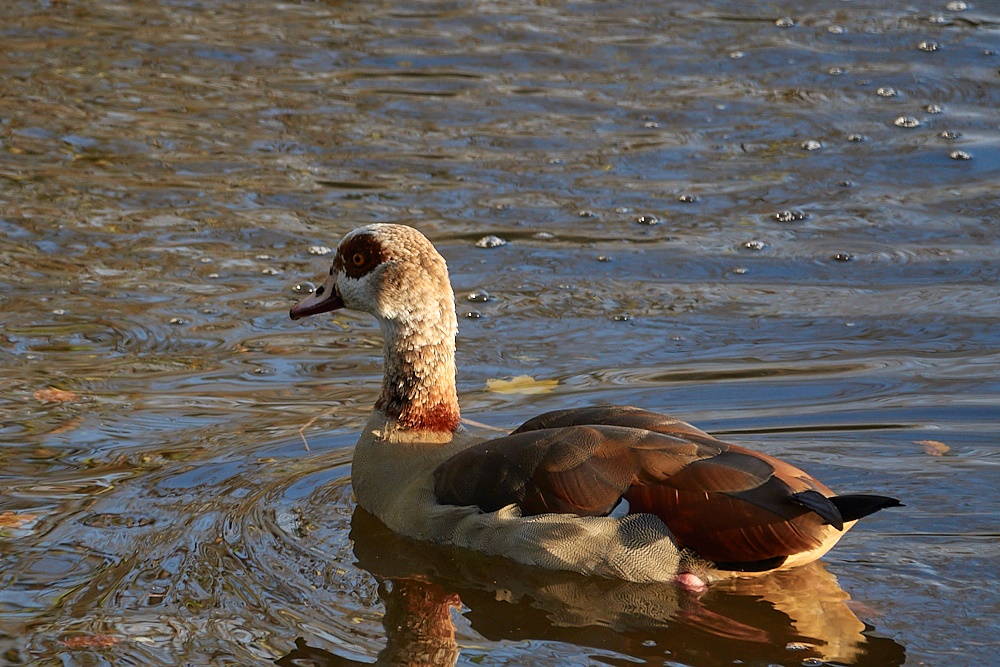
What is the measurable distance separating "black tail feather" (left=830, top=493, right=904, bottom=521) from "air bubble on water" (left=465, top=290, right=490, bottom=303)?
11.7 feet

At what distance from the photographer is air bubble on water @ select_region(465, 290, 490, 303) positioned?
8.25 m

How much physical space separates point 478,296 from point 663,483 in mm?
3249

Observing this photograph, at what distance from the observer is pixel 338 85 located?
11.6 metres

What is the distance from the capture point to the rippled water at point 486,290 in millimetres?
5273

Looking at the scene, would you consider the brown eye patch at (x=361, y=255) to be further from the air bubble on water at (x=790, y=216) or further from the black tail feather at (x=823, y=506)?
the air bubble on water at (x=790, y=216)

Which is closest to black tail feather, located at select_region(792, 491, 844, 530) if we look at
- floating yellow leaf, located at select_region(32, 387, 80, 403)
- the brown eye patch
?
the brown eye patch

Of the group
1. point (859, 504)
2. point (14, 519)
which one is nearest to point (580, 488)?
point (859, 504)

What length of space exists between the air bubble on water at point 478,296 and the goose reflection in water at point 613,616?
271cm

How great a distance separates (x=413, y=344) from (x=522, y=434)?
2.80ft

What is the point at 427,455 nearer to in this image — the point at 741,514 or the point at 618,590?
the point at 618,590

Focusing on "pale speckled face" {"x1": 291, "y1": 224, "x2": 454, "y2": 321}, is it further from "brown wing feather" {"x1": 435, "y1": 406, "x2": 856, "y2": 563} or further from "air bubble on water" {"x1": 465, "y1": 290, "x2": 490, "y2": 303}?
"air bubble on water" {"x1": 465, "y1": 290, "x2": 490, "y2": 303}

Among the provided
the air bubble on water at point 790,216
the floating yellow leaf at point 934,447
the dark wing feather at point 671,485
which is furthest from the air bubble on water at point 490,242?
the dark wing feather at point 671,485

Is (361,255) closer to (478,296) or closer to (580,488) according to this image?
(580,488)

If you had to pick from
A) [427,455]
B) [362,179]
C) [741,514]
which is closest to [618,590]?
[741,514]
